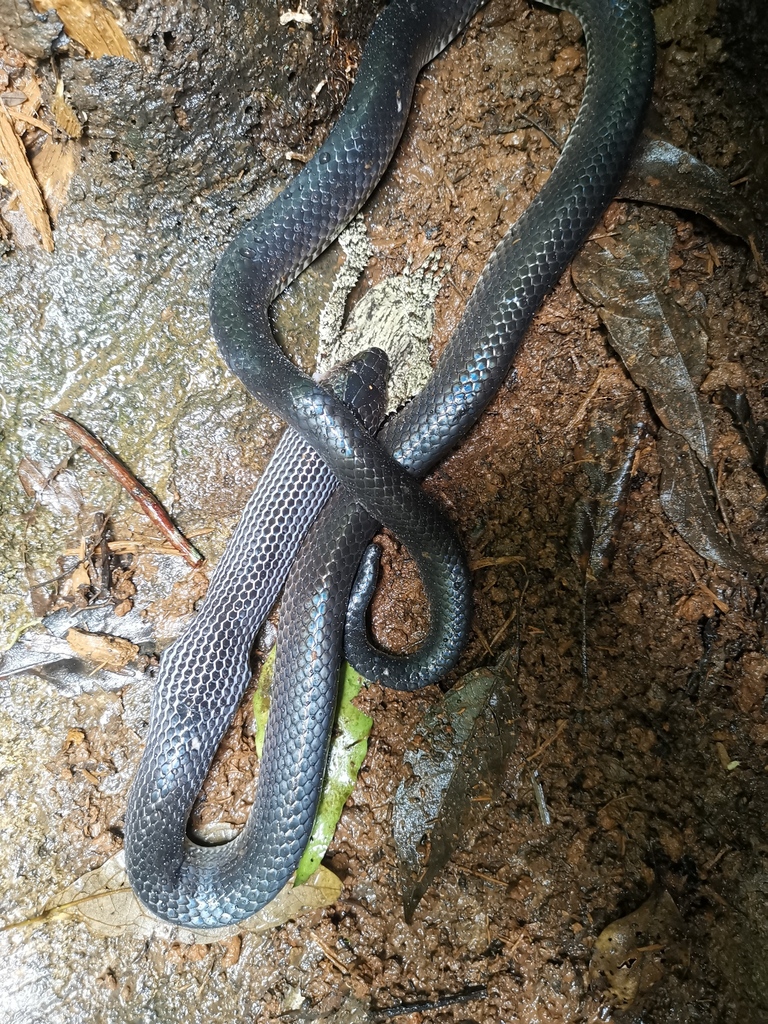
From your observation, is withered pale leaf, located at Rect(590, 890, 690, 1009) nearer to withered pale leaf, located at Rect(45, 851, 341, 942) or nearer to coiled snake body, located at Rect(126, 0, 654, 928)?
withered pale leaf, located at Rect(45, 851, 341, 942)

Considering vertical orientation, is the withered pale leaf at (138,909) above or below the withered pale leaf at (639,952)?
above

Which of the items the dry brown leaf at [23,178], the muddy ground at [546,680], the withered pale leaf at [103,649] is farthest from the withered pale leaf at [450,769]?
the dry brown leaf at [23,178]

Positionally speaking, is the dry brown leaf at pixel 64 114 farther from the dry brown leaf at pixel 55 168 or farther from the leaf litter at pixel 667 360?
the leaf litter at pixel 667 360

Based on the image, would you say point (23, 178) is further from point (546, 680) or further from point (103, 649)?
point (546, 680)

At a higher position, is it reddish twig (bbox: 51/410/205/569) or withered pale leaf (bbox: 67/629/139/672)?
reddish twig (bbox: 51/410/205/569)

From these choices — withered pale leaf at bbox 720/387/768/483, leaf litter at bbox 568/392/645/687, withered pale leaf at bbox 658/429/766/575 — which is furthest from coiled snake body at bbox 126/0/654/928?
withered pale leaf at bbox 720/387/768/483

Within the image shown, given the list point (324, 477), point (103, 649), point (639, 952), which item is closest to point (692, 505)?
point (324, 477)
